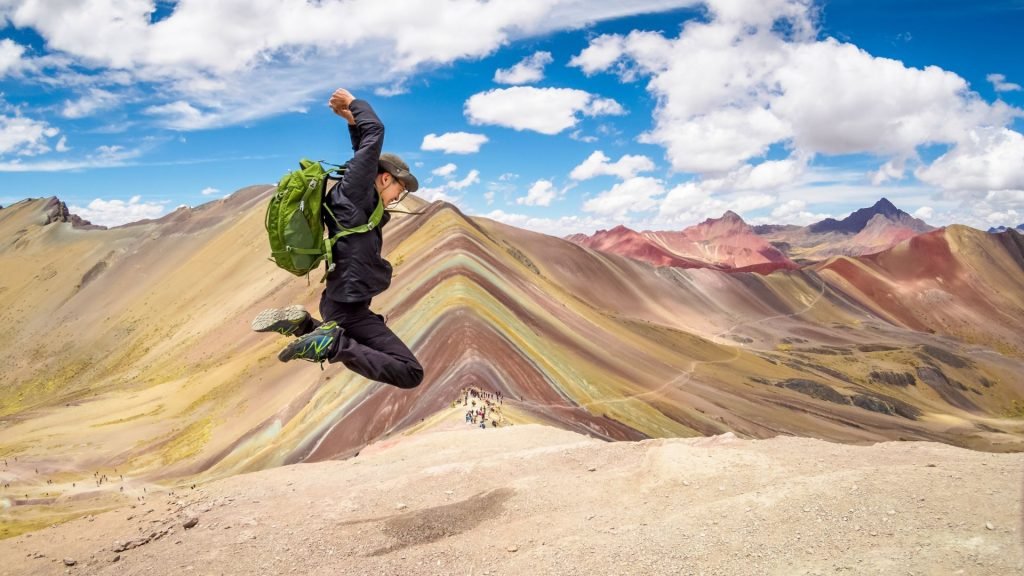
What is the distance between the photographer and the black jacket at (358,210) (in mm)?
5953

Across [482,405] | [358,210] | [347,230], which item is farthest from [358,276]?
[482,405]

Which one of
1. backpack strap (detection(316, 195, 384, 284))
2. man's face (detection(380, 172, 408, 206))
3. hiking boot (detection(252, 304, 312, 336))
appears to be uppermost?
man's face (detection(380, 172, 408, 206))

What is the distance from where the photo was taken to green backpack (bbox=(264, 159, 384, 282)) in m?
5.96

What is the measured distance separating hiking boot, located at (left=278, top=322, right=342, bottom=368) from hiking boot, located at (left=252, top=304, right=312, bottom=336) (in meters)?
0.35

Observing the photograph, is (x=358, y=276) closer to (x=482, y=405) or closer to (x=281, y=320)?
(x=281, y=320)

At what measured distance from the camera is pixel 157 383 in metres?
50.3

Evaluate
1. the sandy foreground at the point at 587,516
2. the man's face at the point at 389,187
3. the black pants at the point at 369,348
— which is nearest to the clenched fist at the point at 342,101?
the man's face at the point at 389,187

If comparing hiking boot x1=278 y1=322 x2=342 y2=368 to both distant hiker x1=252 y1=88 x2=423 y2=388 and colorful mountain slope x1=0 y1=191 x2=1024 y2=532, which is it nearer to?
distant hiker x1=252 y1=88 x2=423 y2=388

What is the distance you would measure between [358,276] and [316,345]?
0.82 meters

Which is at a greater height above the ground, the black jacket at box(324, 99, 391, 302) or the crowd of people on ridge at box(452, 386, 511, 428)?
the black jacket at box(324, 99, 391, 302)

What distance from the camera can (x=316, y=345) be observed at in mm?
6129

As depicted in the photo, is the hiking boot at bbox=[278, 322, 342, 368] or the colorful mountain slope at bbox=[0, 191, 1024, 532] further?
the colorful mountain slope at bbox=[0, 191, 1024, 532]

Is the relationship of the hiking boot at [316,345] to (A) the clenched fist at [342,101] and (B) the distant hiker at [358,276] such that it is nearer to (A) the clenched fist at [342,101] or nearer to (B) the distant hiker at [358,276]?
(B) the distant hiker at [358,276]

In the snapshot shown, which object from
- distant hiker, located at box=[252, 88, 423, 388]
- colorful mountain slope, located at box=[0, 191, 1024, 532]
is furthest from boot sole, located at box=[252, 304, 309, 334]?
colorful mountain slope, located at box=[0, 191, 1024, 532]
